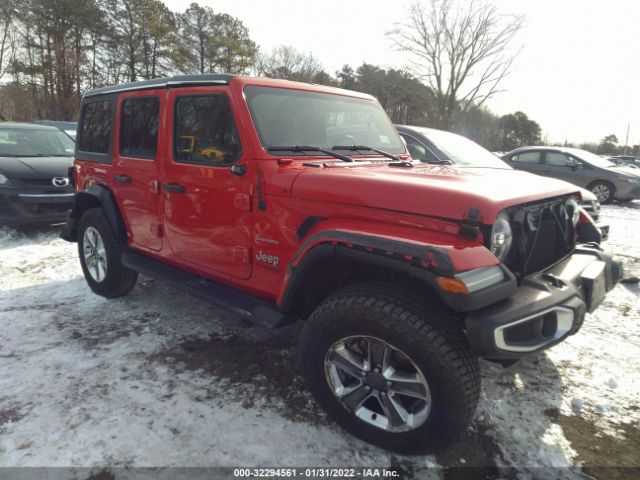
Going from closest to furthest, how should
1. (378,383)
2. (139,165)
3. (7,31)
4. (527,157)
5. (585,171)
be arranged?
(378,383)
(139,165)
(585,171)
(527,157)
(7,31)

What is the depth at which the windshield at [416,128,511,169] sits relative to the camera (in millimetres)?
5914

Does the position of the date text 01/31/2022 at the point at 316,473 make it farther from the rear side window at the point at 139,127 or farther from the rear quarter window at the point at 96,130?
the rear quarter window at the point at 96,130

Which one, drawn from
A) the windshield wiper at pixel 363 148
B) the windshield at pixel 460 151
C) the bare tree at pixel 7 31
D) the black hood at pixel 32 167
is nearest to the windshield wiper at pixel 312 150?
the windshield wiper at pixel 363 148

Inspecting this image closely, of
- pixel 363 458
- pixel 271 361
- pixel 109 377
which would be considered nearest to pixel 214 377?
pixel 271 361

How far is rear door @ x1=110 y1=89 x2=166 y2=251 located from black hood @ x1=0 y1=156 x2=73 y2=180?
323 cm

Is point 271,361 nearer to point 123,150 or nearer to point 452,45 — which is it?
point 123,150

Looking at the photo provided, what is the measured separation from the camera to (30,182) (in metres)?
6.18

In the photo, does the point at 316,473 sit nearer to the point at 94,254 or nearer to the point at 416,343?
the point at 416,343

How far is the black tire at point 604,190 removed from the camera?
1059cm

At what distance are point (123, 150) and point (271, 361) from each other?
225 cm

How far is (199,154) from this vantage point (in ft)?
9.98

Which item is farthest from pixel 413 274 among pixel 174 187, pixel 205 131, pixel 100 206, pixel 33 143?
pixel 33 143

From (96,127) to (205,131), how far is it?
181 centimetres

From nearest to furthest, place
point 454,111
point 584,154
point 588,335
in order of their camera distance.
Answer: point 588,335 < point 584,154 < point 454,111
